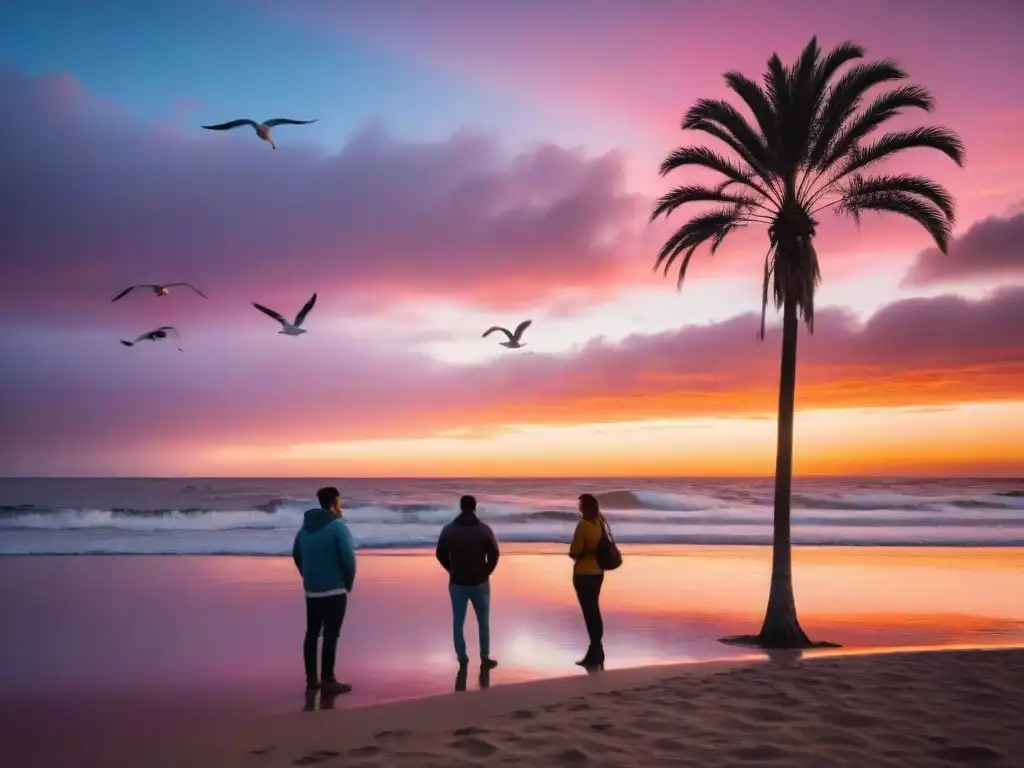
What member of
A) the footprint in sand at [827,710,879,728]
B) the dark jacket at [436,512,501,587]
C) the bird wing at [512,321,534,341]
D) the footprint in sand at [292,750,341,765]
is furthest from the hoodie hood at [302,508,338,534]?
the bird wing at [512,321,534,341]

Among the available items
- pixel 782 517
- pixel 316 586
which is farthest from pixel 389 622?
pixel 782 517

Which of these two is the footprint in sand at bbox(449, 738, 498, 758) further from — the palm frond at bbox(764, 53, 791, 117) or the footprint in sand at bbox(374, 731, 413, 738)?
the palm frond at bbox(764, 53, 791, 117)

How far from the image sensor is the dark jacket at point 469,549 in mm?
10695

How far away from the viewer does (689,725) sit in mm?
7422

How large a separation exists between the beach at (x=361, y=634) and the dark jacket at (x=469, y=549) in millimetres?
1156

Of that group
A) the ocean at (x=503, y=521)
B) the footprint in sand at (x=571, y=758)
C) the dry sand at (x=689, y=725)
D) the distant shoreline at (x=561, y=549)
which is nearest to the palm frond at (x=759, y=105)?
the dry sand at (x=689, y=725)

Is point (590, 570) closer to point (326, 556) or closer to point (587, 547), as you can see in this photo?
point (587, 547)

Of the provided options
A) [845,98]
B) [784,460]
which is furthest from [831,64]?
[784,460]

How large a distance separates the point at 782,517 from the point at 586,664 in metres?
4.10

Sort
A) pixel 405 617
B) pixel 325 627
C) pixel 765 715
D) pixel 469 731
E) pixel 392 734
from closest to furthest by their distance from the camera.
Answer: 1. pixel 469 731
2. pixel 392 734
3. pixel 765 715
4. pixel 325 627
5. pixel 405 617

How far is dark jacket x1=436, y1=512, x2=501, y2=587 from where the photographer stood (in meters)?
10.7

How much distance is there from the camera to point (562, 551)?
27.7 meters

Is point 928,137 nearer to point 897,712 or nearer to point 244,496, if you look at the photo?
point 897,712

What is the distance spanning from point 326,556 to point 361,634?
4.29 meters
